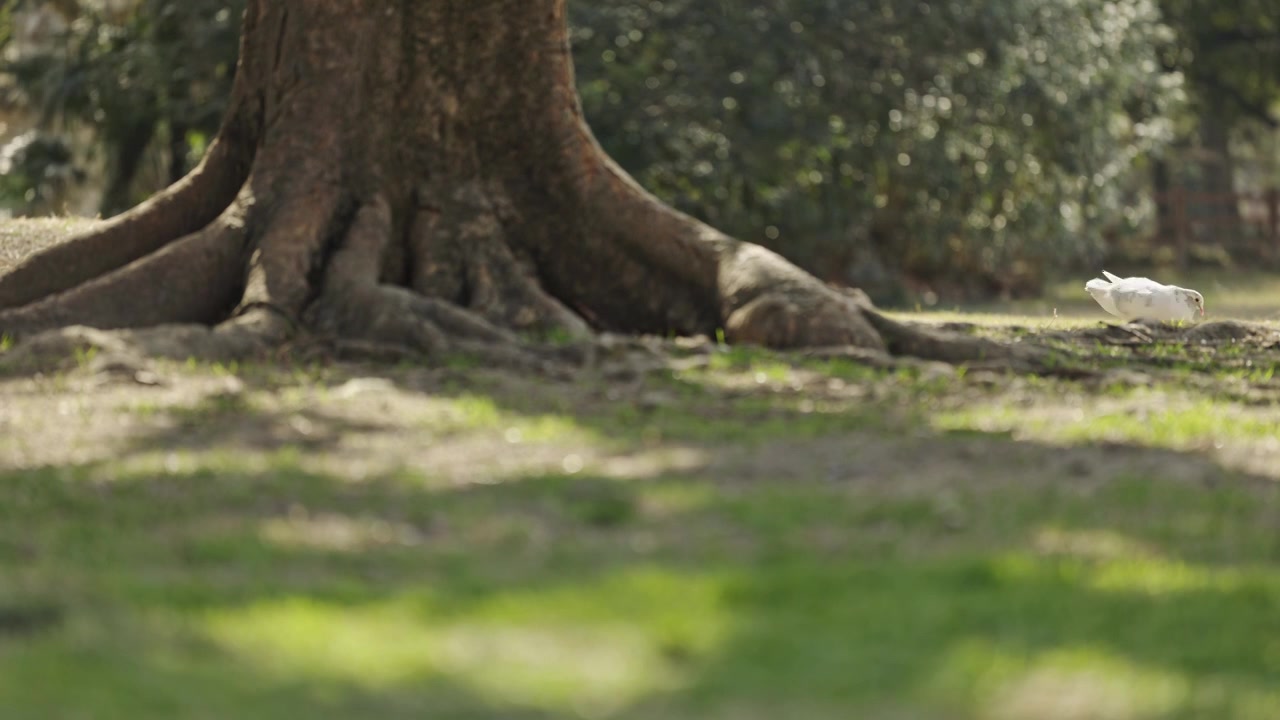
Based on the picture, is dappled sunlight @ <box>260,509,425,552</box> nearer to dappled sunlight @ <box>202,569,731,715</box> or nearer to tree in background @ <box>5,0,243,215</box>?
dappled sunlight @ <box>202,569,731,715</box>

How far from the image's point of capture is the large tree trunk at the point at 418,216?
449 inches

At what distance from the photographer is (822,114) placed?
23188 mm

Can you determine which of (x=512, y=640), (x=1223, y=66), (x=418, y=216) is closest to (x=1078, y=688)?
(x=512, y=640)

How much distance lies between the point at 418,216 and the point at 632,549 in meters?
6.33

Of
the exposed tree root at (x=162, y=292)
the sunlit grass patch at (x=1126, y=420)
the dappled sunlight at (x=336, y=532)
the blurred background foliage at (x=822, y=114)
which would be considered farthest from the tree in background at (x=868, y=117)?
the dappled sunlight at (x=336, y=532)

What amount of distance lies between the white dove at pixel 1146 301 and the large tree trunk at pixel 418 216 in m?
2.87

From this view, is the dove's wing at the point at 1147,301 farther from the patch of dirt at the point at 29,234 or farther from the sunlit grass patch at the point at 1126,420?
the patch of dirt at the point at 29,234

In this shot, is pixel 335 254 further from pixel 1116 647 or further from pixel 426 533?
pixel 1116 647

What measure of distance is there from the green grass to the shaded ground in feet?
0.05

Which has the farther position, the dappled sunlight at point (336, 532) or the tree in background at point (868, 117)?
the tree in background at point (868, 117)

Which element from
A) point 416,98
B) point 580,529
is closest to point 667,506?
point 580,529

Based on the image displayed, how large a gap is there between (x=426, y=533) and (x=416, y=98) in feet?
20.4

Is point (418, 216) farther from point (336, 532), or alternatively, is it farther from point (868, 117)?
point (868, 117)

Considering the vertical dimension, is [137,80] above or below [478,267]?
above
